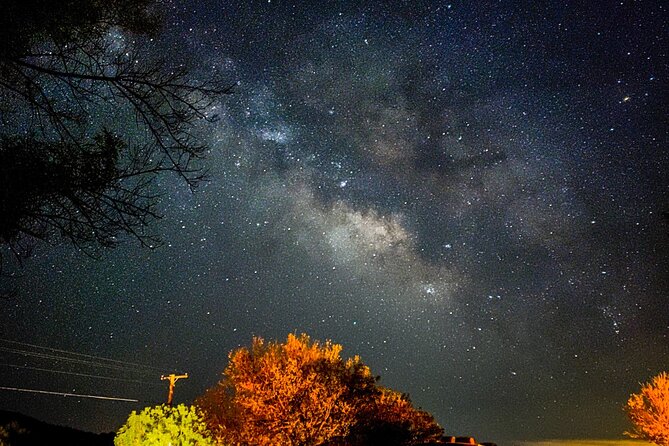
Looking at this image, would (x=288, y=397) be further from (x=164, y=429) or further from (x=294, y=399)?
(x=164, y=429)

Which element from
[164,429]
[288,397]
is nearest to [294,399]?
[288,397]

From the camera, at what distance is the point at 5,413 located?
89.4 ft

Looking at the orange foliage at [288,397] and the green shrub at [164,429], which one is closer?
the green shrub at [164,429]

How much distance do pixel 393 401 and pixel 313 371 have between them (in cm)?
2500

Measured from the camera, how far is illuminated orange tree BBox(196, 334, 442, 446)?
21.8 m

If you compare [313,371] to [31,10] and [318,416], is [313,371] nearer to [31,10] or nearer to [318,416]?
[318,416]

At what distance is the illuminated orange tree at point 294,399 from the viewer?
2181cm

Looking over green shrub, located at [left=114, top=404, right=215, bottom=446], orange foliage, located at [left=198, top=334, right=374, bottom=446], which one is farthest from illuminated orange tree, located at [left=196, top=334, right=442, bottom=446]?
green shrub, located at [left=114, top=404, right=215, bottom=446]

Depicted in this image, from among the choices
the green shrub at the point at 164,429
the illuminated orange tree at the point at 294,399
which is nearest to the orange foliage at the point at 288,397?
the illuminated orange tree at the point at 294,399

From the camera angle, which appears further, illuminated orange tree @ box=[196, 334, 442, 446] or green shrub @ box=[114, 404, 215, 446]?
illuminated orange tree @ box=[196, 334, 442, 446]

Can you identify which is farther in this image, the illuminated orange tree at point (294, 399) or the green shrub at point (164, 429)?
the illuminated orange tree at point (294, 399)

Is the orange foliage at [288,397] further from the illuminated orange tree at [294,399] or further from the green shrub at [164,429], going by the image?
the green shrub at [164,429]

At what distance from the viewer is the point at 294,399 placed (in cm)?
2212

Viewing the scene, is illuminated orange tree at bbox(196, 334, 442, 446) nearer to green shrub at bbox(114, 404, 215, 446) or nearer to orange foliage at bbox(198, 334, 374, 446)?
orange foliage at bbox(198, 334, 374, 446)
